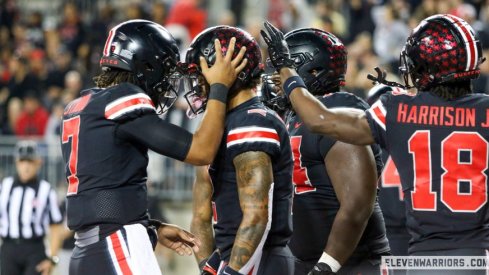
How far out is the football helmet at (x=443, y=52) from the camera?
4.45 meters

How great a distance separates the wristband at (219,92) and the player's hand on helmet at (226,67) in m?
0.02

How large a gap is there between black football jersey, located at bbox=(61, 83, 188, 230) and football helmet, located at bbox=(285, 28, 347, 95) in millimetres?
1021

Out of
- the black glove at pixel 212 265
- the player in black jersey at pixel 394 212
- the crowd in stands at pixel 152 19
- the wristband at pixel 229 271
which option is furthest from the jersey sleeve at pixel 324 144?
the crowd in stands at pixel 152 19

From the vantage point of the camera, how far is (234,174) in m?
4.62

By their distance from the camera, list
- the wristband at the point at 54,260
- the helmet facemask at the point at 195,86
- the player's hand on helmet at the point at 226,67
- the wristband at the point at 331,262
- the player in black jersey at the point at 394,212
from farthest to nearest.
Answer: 1. the wristband at the point at 54,260
2. the player in black jersey at the point at 394,212
3. the helmet facemask at the point at 195,86
4. the wristband at the point at 331,262
5. the player's hand on helmet at the point at 226,67

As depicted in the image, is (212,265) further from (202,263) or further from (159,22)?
(159,22)

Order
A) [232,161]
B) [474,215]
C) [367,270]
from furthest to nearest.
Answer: [367,270] < [232,161] < [474,215]

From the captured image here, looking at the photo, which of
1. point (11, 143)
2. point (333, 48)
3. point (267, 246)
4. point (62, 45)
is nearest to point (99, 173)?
point (267, 246)

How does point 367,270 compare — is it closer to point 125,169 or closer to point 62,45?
point 125,169

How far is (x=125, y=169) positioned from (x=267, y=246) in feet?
2.67

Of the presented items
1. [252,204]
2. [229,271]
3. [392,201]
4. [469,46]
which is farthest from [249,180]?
[392,201]

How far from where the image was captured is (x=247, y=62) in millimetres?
4715

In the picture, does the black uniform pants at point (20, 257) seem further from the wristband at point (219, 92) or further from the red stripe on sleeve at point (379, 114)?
the red stripe on sleeve at point (379, 114)

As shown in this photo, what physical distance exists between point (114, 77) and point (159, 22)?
1029cm
